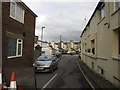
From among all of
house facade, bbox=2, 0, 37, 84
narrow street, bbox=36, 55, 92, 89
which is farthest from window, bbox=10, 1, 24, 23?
narrow street, bbox=36, 55, 92, 89

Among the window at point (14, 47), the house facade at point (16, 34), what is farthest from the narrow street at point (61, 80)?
the window at point (14, 47)

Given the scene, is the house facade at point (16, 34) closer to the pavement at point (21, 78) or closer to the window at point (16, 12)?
the window at point (16, 12)

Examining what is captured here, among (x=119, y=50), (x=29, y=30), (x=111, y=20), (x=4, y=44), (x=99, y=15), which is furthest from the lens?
(x=29, y=30)

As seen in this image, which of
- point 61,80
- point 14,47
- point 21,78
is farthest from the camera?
point 14,47

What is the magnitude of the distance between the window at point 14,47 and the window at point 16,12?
6.93ft

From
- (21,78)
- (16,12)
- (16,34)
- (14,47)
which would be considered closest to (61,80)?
Answer: (21,78)

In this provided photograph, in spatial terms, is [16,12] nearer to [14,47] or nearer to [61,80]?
[14,47]

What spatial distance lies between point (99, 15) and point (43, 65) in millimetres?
6286

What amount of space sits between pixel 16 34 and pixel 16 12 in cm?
209

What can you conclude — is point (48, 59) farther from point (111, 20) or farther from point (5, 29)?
point (111, 20)

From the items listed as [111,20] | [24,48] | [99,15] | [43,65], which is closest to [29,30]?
[24,48]

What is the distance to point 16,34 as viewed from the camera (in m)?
14.3

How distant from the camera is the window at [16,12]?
13.6m

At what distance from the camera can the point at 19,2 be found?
1467 cm
